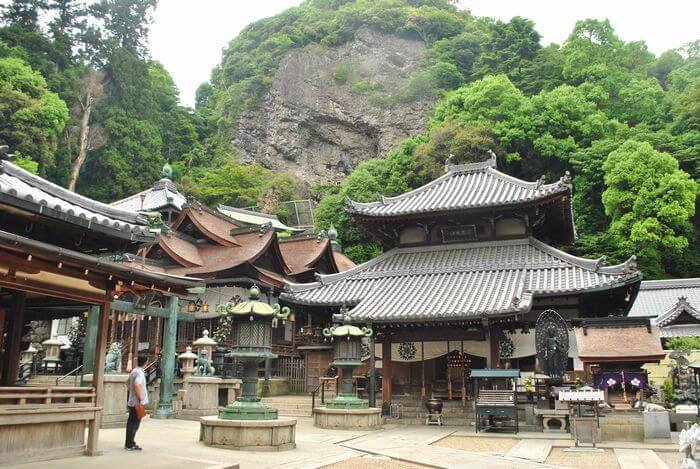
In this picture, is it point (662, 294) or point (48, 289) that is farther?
point (662, 294)

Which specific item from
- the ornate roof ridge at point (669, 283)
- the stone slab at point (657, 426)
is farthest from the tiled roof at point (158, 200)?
the stone slab at point (657, 426)

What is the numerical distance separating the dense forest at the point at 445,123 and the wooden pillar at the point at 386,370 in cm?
2223

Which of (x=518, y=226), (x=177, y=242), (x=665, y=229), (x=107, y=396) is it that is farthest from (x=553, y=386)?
(x=665, y=229)

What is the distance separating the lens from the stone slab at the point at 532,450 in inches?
438

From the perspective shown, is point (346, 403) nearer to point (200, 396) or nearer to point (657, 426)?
point (200, 396)

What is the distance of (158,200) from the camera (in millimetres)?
37969

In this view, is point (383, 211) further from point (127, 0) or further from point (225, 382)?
point (127, 0)

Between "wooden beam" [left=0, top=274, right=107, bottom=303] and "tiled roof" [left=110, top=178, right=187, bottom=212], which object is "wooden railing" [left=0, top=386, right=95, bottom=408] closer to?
"wooden beam" [left=0, top=274, right=107, bottom=303]

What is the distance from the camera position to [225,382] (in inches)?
778

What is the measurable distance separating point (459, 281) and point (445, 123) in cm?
3001

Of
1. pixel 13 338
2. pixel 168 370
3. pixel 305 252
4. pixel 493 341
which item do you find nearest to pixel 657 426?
pixel 493 341

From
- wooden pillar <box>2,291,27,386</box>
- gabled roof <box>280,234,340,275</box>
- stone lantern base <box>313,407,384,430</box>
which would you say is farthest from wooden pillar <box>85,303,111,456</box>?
gabled roof <box>280,234,340,275</box>

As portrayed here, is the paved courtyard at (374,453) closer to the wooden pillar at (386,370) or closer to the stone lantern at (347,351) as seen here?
the stone lantern at (347,351)

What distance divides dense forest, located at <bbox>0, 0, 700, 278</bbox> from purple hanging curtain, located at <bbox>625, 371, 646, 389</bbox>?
21701 mm
